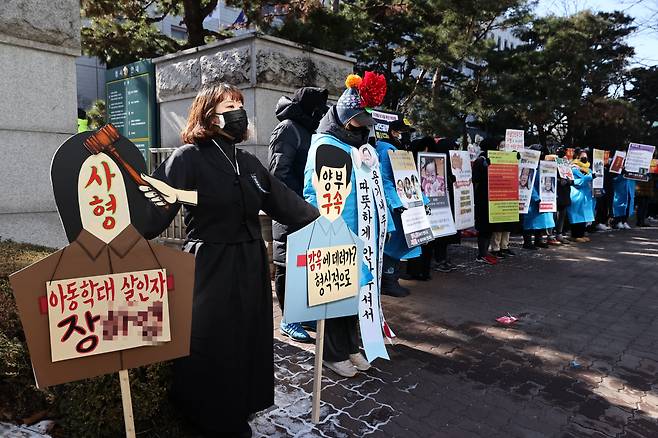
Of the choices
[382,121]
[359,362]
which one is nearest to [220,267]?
[359,362]

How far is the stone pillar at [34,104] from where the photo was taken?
16.9 feet

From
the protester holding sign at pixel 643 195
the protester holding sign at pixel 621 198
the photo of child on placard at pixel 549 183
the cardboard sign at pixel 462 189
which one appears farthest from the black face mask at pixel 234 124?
the protester holding sign at pixel 643 195

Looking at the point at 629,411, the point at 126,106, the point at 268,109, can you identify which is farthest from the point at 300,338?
the point at 126,106

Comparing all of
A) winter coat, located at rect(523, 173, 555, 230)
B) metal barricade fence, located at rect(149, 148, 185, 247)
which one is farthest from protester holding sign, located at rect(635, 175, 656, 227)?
metal barricade fence, located at rect(149, 148, 185, 247)

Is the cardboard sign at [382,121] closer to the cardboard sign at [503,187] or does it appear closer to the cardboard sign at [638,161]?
the cardboard sign at [503,187]

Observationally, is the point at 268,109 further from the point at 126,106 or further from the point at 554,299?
the point at 554,299

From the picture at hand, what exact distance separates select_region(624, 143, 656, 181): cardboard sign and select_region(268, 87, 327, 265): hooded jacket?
11.1 metres

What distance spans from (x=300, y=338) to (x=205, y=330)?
1.97m

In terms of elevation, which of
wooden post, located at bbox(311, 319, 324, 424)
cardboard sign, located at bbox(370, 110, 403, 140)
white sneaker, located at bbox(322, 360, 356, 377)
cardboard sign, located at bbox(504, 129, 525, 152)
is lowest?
white sneaker, located at bbox(322, 360, 356, 377)

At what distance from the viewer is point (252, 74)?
6.83 metres

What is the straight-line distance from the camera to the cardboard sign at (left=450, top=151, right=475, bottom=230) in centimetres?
739

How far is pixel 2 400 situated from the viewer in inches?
102

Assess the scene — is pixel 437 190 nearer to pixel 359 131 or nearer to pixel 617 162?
pixel 359 131

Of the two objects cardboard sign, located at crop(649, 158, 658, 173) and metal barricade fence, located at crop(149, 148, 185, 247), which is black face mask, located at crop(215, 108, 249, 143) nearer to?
metal barricade fence, located at crop(149, 148, 185, 247)
